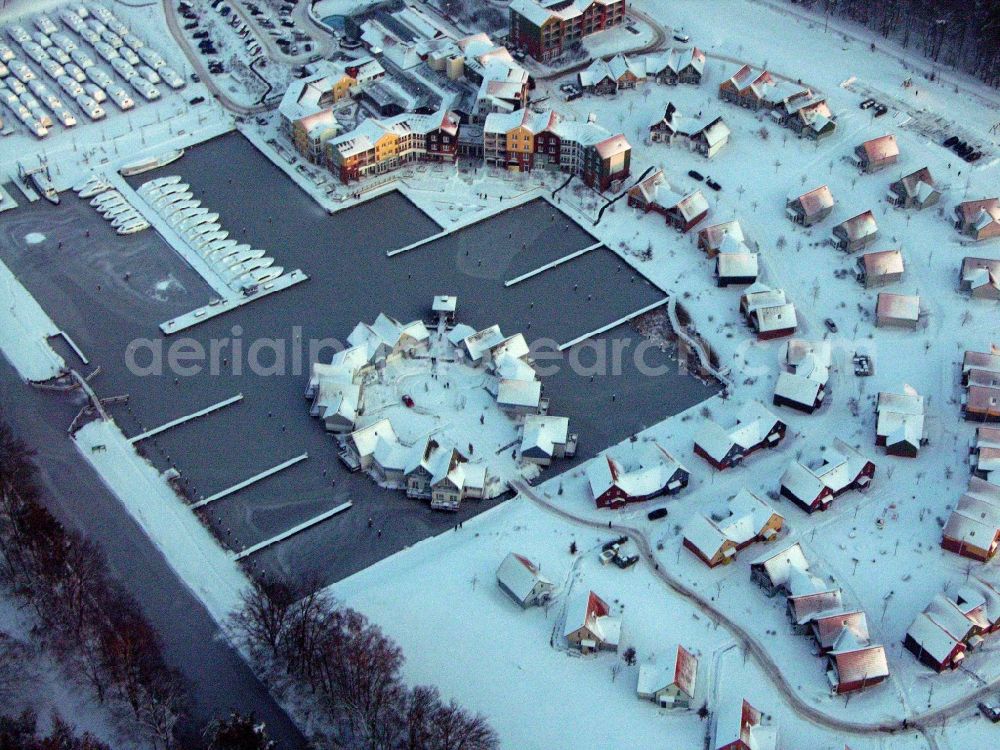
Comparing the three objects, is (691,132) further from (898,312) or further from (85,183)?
(85,183)

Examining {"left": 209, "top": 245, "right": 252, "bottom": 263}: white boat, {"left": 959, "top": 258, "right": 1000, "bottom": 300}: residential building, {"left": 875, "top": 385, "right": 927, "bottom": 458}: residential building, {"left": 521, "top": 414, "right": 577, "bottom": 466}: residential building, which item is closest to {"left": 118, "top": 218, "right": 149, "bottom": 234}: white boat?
{"left": 209, "top": 245, "right": 252, "bottom": 263}: white boat

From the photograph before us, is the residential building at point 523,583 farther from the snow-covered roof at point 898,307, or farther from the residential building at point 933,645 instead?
the snow-covered roof at point 898,307

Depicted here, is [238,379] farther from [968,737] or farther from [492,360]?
[968,737]

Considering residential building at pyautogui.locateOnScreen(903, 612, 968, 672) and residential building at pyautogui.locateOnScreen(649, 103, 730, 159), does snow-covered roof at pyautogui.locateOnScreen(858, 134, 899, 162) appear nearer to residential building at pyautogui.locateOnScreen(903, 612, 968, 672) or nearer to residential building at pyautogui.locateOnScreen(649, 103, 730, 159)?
residential building at pyautogui.locateOnScreen(649, 103, 730, 159)

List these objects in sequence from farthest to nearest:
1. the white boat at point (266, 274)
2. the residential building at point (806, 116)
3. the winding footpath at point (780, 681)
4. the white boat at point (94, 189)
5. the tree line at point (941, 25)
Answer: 1. the tree line at point (941, 25)
2. the residential building at point (806, 116)
3. the white boat at point (94, 189)
4. the white boat at point (266, 274)
5. the winding footpath at point (780, 681)

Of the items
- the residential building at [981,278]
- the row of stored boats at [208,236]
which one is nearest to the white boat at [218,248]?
the row of stored boats at [208,236]

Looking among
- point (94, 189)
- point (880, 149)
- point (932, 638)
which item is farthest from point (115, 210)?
point (932, 638)

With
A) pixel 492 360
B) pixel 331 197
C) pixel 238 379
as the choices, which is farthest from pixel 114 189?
pixel 492 360

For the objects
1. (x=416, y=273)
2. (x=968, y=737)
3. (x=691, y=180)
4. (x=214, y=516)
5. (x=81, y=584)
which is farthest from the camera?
(x=691, y=180)
